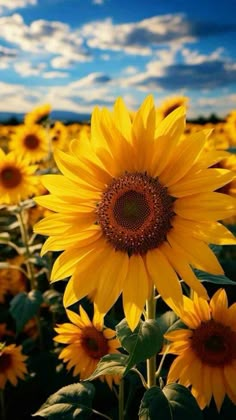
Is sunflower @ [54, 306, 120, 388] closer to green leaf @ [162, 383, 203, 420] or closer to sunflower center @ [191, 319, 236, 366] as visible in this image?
sunflower center @ [191, 319, 236, 366]

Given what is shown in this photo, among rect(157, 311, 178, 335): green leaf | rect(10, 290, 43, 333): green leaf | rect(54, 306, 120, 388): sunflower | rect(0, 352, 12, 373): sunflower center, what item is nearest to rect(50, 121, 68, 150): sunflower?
rect(10, 290, 43, 333): green leaf

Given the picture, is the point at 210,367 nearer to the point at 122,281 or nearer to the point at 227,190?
the point at 122,281

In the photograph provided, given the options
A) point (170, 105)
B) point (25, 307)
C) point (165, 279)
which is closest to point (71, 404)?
point (165, 279)

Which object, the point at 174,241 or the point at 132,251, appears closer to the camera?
the point at 174,241

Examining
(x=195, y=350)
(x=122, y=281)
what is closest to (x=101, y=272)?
(x=122, y=281)

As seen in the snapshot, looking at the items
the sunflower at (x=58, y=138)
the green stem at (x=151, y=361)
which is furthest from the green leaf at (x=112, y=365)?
the sunflower at (x=58, y=138)

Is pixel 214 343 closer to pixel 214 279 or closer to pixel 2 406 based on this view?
pixel 214 279

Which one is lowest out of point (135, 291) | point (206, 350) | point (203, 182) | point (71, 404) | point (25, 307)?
point (25, 307)
